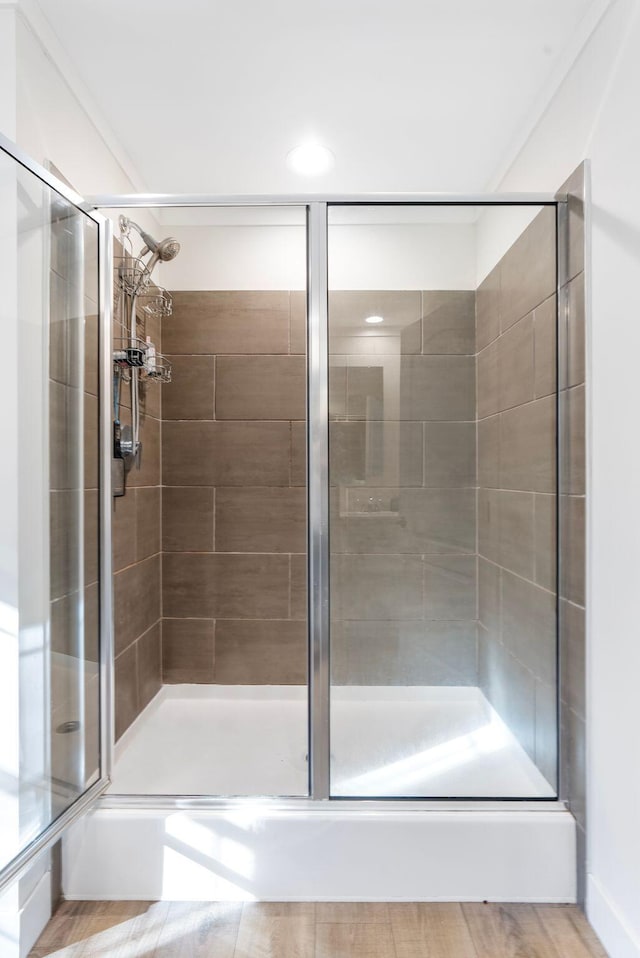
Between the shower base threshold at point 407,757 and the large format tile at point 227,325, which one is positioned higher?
the large format tile at point 227,325

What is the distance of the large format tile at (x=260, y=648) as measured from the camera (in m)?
2.82

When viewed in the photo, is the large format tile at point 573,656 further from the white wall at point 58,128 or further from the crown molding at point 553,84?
the white wall at point 58,128

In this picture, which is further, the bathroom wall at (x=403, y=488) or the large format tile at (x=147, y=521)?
the large format tile at (x=147, y=521)

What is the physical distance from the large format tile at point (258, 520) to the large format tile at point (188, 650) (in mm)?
403

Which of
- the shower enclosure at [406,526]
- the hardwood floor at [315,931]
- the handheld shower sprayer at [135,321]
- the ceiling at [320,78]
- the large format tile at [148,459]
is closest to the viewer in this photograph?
the hardwood floor at [315,931]

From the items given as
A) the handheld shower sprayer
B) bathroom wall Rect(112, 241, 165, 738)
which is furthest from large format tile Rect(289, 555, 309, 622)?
the handheld shower sprayer

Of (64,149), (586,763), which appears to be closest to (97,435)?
(64,149)

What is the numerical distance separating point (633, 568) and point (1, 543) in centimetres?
157

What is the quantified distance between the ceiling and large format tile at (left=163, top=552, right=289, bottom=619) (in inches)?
67.9

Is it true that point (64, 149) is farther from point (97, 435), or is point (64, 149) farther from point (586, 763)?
point (586, 763)

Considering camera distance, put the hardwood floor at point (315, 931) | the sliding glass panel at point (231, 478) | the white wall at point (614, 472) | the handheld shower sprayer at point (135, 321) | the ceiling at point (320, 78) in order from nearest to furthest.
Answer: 1. the white wall at point (614, 472)
2. the hardwood floor at point (315, 931)
3. the ceiling at point (320, 78)
4. the handheld shower sprayer at point (135, 321)
5. the sliding glass panel at point (231, 478)

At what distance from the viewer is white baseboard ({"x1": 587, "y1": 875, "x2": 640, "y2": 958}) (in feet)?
4.53

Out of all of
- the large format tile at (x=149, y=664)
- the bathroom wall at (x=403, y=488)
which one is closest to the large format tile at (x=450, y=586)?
the bathroom wall at (x=403, y=488)

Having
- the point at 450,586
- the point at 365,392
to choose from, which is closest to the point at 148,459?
the point at 365,392
